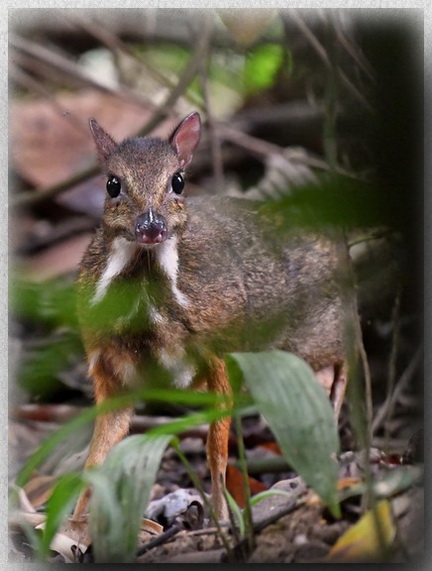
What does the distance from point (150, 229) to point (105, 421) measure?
0.88 m

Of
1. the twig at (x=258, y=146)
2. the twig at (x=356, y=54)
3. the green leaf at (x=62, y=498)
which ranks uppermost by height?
the twig at (x=356, y=54)

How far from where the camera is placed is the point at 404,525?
295cm

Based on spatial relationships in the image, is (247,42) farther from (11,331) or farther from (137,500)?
(137,500)

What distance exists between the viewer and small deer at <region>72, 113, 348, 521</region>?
122 inches

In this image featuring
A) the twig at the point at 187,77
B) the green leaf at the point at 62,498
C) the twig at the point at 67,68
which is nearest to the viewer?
the green leaf at the point at 62,498

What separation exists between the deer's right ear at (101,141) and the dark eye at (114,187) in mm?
110

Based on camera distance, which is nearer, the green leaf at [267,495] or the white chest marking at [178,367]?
the green leaf at [267,495]

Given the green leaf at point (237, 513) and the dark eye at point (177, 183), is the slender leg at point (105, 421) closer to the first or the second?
the green leaf at point (237, 513)

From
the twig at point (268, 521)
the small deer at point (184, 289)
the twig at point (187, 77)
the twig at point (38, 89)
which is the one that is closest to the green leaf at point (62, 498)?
the small deer at point (184, 289)

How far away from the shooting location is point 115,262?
125 inches

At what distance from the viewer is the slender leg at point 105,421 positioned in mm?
3402

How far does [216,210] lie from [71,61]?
85 centimetres

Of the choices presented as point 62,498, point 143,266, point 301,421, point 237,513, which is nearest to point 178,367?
point 143,266

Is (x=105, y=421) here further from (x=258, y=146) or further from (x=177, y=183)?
(x=258, y=146)
